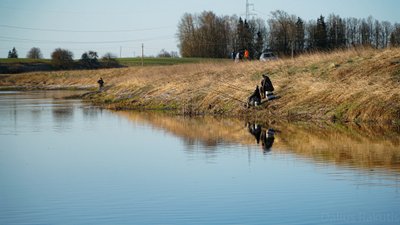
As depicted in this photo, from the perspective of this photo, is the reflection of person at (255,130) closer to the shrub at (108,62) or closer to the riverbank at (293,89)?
the riverbank at (293,89)

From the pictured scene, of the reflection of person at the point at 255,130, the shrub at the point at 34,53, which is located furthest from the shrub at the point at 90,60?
the reflection of person at the point at 255,130

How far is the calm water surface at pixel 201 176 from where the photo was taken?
12820mm

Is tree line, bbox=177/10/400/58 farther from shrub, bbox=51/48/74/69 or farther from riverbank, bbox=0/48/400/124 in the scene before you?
riverbank, bbox=0/48/400/124

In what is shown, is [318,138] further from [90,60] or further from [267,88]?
[90,60]

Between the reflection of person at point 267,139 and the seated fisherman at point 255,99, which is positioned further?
the seated fisherman at point 255,99

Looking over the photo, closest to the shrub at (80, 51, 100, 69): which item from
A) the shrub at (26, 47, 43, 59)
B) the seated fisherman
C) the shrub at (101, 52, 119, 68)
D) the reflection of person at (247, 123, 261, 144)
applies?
the shrub at (101, 52, 119, 68)

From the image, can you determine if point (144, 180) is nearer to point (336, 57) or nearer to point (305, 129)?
point (305, 129)

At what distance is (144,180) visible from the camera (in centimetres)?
1661

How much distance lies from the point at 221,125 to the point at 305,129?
4.68 metres

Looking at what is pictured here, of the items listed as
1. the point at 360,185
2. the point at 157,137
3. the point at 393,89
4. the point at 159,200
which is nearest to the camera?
the point at 159,200

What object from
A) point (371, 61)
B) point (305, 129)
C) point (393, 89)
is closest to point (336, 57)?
point (371, 61)

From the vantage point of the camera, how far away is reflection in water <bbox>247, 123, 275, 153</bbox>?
23.5 meters

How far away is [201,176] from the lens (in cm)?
1700

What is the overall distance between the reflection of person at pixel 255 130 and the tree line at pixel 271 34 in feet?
214
